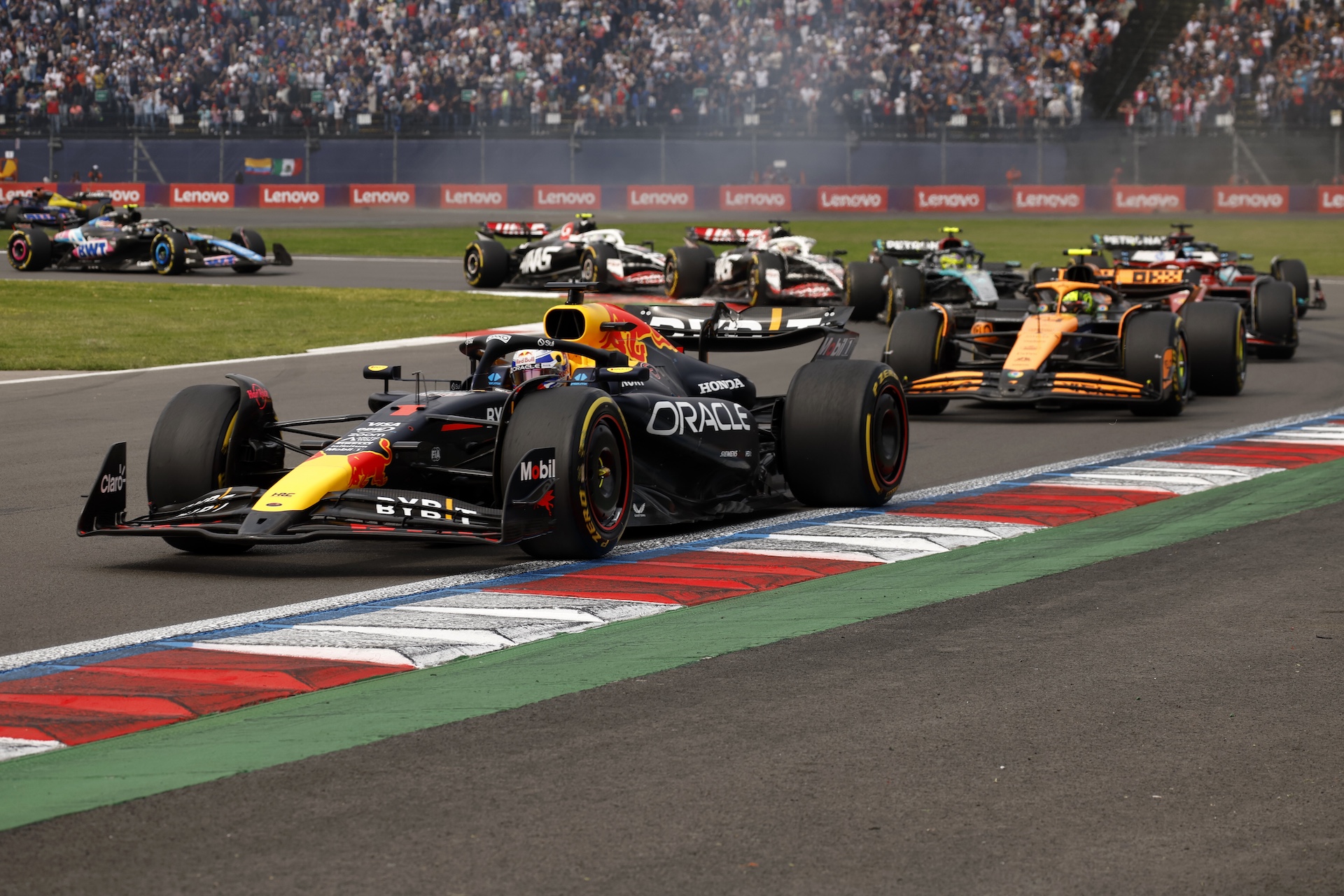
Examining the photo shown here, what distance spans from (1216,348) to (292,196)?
129 feet

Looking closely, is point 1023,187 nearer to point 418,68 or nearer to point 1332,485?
point 418,68

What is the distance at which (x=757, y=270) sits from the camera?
24344 millimetres

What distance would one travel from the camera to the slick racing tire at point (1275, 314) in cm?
1838

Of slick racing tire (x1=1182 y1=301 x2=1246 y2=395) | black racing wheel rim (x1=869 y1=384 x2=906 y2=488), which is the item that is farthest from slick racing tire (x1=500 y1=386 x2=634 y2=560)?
slick racing tire (x1=1182 y1=301 x2=1246 y2=395)

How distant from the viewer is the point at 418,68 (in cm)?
5200

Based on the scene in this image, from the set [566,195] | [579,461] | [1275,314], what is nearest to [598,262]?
[1275,314]

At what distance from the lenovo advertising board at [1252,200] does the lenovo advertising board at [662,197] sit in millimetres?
13990

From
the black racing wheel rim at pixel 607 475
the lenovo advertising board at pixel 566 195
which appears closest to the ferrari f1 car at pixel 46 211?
the lenovo advertising board at pixel 566 195

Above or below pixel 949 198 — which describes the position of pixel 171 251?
below

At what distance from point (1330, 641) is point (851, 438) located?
10.7ft

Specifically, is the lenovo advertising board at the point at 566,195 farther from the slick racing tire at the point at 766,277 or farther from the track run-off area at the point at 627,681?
the track run-off area at the point at 627,681

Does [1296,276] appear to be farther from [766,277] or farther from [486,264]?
[486,264]

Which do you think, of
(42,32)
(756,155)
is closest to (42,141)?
(42,32)

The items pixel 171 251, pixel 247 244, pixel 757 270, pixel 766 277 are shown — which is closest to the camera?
pixel 766 277
